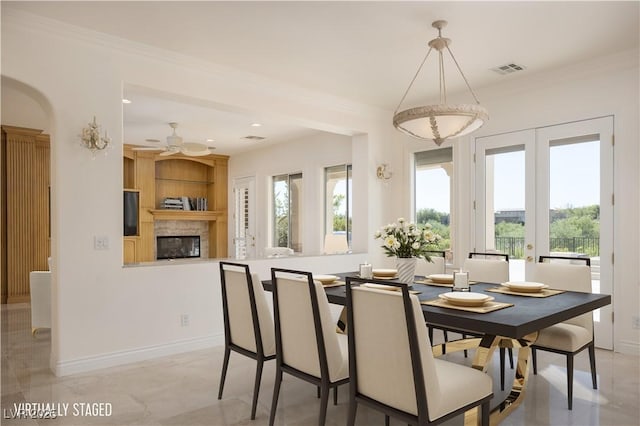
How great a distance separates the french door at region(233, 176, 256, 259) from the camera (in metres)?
8.84

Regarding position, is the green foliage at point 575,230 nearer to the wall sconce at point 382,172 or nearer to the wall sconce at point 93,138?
the wall sconce at point 382,172

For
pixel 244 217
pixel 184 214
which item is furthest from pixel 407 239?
pixel 184 214

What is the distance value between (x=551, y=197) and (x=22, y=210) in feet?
23.8

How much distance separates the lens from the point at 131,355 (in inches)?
150

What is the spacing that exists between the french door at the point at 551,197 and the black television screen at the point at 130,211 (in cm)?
614

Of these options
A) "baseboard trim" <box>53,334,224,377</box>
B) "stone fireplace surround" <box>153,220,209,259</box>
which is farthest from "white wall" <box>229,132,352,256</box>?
"baseboard trim" <box>53,334,224,377</box>

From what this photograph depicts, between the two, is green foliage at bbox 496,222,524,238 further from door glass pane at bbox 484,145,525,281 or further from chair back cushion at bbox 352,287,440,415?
chair back cushion at bbox 352,287,440,415

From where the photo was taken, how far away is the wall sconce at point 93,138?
354cm

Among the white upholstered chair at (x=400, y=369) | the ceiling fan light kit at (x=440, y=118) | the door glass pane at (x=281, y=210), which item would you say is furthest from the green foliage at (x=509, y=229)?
the door glass pane at (x=281, y=210)

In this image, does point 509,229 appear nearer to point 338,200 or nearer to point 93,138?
point 338,200

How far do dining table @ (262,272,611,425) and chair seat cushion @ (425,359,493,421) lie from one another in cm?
13

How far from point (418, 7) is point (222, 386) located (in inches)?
116

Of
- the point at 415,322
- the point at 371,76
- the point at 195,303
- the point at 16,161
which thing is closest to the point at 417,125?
the point at 371,76

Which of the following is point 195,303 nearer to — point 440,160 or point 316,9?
point 316,9
